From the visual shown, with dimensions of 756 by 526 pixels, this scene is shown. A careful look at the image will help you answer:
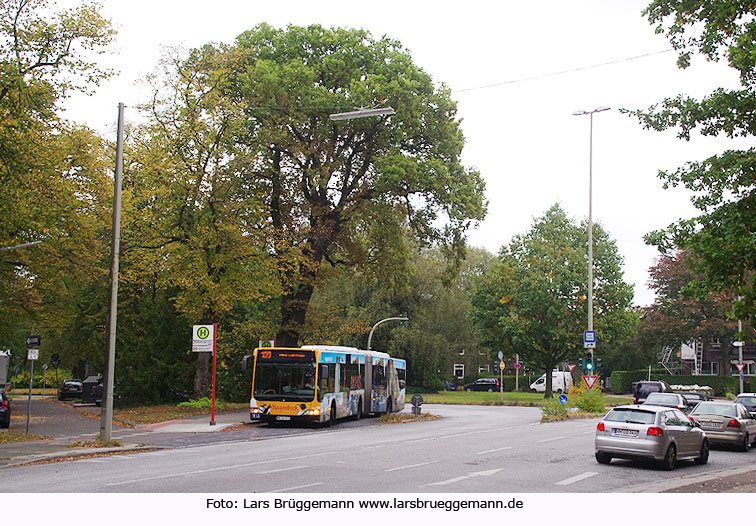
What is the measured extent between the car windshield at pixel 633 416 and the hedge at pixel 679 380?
58718 mm

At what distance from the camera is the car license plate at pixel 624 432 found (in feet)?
57.6

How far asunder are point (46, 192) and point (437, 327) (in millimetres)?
45824

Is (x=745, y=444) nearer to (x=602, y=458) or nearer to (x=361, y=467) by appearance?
(x=602, y=458)

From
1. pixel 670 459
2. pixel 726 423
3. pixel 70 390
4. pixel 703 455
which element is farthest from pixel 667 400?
pixel 70 390

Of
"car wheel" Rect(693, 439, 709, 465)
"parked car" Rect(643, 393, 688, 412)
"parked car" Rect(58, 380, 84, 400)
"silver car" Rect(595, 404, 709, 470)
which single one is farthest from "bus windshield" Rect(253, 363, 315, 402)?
"parked car" Rect(58, 380, 84, 400)

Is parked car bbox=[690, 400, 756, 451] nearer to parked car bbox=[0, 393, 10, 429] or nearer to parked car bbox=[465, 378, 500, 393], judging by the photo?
parked car bbox=[0, 393, 10, 429]

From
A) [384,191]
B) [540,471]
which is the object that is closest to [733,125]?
[540,471]

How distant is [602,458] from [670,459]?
1.50 metres

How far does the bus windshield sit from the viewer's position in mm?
29500

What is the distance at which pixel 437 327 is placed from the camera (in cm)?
6988

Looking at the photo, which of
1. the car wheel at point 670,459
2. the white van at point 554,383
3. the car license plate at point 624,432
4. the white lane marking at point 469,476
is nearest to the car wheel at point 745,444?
the car wheel at point 670,459

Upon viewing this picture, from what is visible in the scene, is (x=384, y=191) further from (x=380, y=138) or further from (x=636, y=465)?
(x=636, y=465)

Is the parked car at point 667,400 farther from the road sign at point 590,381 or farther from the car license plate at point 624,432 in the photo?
the car license plate at point 624,432

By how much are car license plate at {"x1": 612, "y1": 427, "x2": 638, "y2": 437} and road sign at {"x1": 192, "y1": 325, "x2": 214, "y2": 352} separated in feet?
51.5
